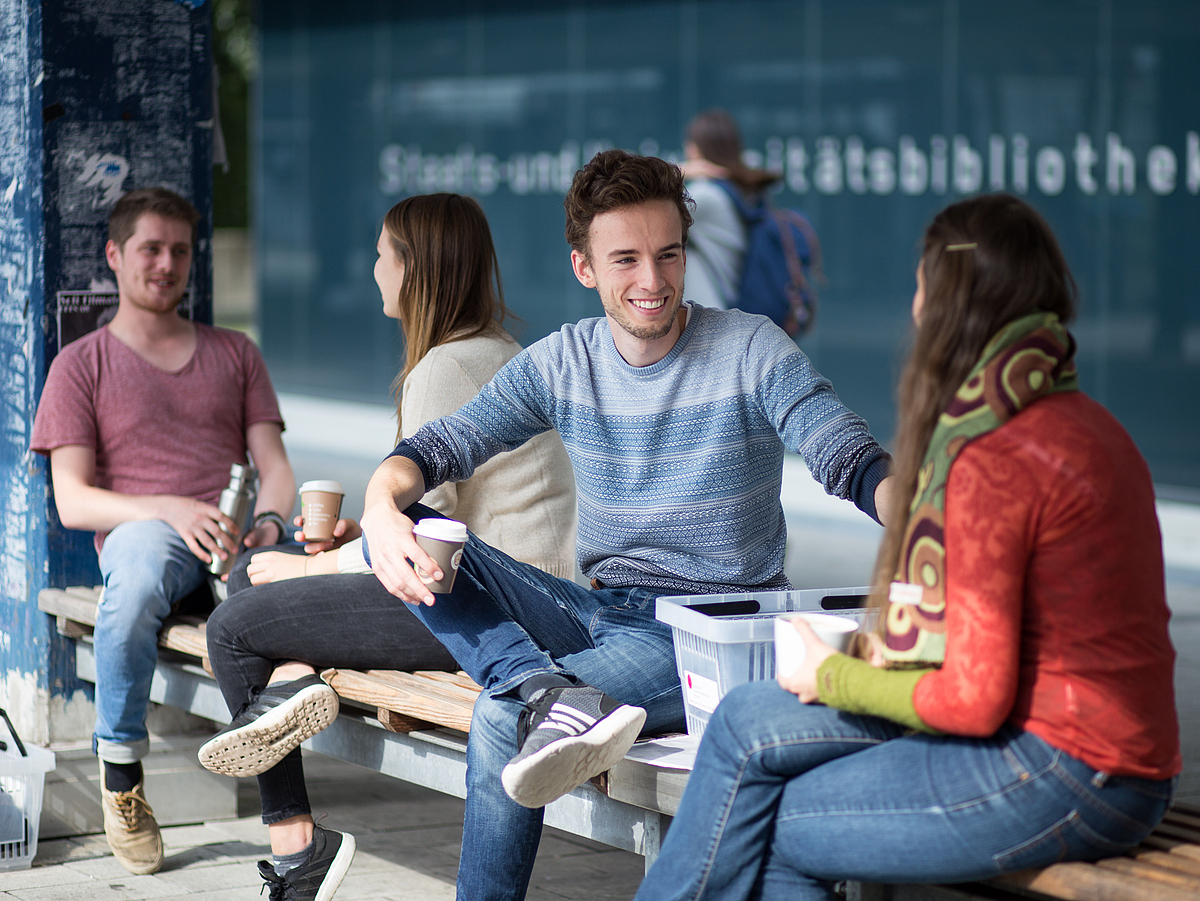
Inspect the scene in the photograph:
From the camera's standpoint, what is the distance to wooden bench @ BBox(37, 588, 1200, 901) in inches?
93.7

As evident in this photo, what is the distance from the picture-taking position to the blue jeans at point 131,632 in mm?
4168

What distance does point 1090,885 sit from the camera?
235 centimetres

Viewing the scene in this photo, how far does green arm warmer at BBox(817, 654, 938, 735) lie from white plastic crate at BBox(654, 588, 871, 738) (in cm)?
39

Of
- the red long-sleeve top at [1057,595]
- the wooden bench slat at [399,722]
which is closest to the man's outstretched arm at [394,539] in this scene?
the wooden bench slat at [399,722]

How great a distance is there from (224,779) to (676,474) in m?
2.02

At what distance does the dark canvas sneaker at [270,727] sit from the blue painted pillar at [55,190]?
152 centimetres

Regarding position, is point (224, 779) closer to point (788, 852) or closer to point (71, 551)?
point (71, 551)

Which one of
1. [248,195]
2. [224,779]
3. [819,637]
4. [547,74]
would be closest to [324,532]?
[224,779]

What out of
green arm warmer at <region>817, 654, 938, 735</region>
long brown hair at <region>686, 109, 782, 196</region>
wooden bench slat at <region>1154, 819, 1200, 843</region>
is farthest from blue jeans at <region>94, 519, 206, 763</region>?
long brown hair at <region>686, 109, 782, 196</region>

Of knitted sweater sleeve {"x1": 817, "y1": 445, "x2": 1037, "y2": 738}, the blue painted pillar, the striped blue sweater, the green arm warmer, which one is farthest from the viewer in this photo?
the blue painted pillar

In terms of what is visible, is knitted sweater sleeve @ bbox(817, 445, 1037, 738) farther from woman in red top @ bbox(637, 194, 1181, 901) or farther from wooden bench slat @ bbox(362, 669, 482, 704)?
wooden bench slat @ bbox(362, 669, 482, 704)

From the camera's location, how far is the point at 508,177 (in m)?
12.8

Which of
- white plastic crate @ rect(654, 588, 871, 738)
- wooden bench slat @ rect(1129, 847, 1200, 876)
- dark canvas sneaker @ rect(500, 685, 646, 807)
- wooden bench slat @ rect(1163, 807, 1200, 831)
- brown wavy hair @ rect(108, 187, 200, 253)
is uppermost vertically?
brown wavy hair @ rect(108, 187, 200, 253)

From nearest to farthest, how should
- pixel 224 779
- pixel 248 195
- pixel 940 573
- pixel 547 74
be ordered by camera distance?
pixel 940 573 < pixel 224 779 < pixel 547 74 < pixel 248 195
